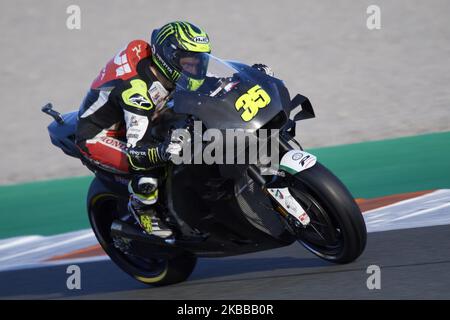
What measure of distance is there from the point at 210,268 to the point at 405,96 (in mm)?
6004

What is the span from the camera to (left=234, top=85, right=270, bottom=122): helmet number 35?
472cm

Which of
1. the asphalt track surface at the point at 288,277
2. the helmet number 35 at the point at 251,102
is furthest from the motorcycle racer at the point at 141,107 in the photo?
the asphalt track surface at the point at 288,277

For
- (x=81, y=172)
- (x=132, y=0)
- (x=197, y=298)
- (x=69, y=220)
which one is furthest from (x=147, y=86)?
(x=132, y=0)

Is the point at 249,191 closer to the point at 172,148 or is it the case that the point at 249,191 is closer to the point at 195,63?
the point at 172,148

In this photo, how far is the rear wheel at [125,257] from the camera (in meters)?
5.73

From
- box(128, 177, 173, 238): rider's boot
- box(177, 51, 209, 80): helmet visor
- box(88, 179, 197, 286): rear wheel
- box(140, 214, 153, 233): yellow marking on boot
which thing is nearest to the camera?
box(177, 51, 209, 80): helmet visor

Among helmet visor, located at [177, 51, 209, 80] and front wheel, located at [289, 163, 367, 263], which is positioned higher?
helmet visor, located at [177, 51, 209, 80]

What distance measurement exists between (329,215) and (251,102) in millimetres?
751

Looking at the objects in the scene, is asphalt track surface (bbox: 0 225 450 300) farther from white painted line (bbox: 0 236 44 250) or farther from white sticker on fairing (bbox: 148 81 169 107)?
white sticker on fairing (bbox: 148 81 169 107)

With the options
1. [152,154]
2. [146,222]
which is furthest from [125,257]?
[152,154]

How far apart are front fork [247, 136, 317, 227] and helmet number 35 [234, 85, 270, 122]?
0.99 ft

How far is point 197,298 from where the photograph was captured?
5.16m

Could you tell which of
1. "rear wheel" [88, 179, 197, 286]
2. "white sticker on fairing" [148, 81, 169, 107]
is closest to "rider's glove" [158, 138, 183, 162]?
"white sticker on fairing" [148, 81, 169, 107]
